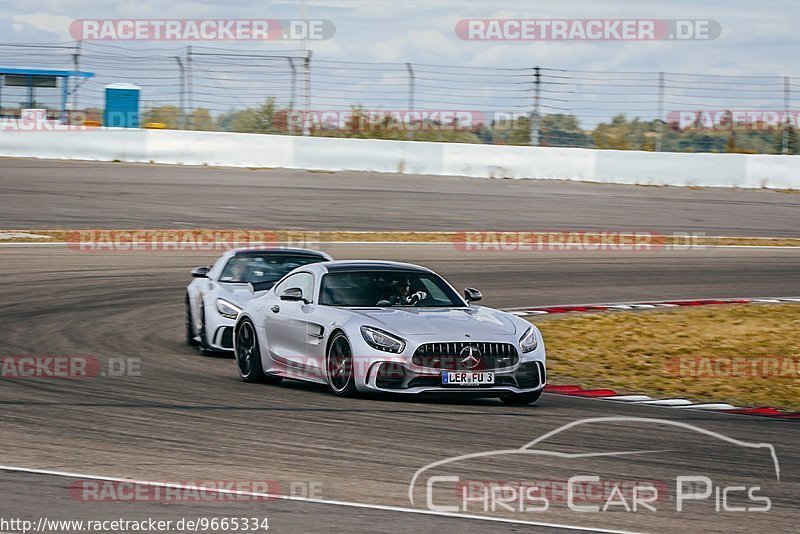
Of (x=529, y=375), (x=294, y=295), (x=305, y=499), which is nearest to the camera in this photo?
(x=305, y=499)

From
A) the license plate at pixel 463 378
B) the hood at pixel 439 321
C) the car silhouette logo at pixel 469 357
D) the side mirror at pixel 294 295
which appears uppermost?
the side mirror at pixel 294 295

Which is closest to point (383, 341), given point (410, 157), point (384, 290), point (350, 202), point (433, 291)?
point (384, 290)

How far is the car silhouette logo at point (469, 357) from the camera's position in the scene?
9406mm

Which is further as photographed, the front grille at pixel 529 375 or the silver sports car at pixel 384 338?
the front grille at pixel 529 375

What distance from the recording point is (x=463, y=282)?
19.1 m

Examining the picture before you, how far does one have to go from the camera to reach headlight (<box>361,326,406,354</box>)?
937 cm

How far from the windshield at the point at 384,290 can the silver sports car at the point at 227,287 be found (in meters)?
2.02

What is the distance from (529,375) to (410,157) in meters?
21.8

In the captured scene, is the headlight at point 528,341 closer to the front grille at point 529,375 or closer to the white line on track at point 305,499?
the front grille at point 529,375

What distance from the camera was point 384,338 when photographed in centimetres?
941

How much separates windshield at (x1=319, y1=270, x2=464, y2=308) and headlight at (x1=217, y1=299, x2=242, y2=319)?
2207mm

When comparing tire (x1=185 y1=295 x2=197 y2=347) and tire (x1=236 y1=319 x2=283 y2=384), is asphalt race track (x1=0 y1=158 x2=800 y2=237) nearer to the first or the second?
tire (x1=185 y1=295 x2=197 y2=347)

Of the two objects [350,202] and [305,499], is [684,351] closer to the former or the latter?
[305,499]

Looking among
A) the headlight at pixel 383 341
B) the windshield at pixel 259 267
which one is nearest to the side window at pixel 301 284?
the headlight at pixel 383 341
